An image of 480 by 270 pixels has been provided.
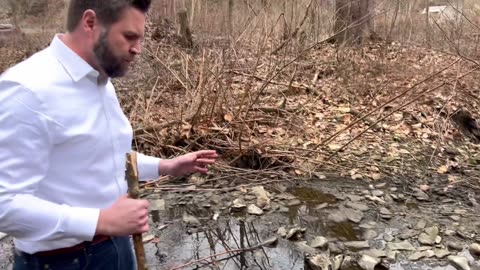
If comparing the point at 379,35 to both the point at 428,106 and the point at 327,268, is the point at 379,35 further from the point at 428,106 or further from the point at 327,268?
the point at 327,268

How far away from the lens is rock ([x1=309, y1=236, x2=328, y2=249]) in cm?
382

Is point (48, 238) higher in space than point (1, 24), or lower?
higher

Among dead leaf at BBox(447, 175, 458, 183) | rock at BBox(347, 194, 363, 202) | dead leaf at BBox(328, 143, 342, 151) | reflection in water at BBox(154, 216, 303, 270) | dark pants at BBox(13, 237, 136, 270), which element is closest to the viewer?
dark pants at BBox(13, 237, 136, 270)

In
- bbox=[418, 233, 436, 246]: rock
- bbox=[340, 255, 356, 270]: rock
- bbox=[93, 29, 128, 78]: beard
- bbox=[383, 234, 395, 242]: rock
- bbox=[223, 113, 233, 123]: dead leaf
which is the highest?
bbox=[93, 29, 128, 78]: beard

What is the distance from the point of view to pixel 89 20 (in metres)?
1.45

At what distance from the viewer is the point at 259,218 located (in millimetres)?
4297

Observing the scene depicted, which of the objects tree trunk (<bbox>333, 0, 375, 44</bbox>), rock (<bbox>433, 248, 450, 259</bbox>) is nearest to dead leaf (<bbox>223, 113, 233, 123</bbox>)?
rock (<bbox>433, 248, 450, 259</bbox>)

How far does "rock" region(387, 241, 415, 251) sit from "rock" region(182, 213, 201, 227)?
62.1 inches

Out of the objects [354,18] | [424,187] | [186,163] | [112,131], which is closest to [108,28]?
[112,131]

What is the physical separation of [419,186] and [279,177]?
4.56 ft

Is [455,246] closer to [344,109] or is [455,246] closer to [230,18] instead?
[344,109]

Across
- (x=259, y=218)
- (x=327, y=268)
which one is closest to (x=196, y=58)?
(x=259, y=218)

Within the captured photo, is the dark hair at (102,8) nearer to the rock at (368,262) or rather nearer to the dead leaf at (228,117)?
the rock at (368,262)

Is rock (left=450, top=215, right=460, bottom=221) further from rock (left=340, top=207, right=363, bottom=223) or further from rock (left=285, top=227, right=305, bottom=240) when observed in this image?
rock (left=285, top=227, right=305, bottom=240)
